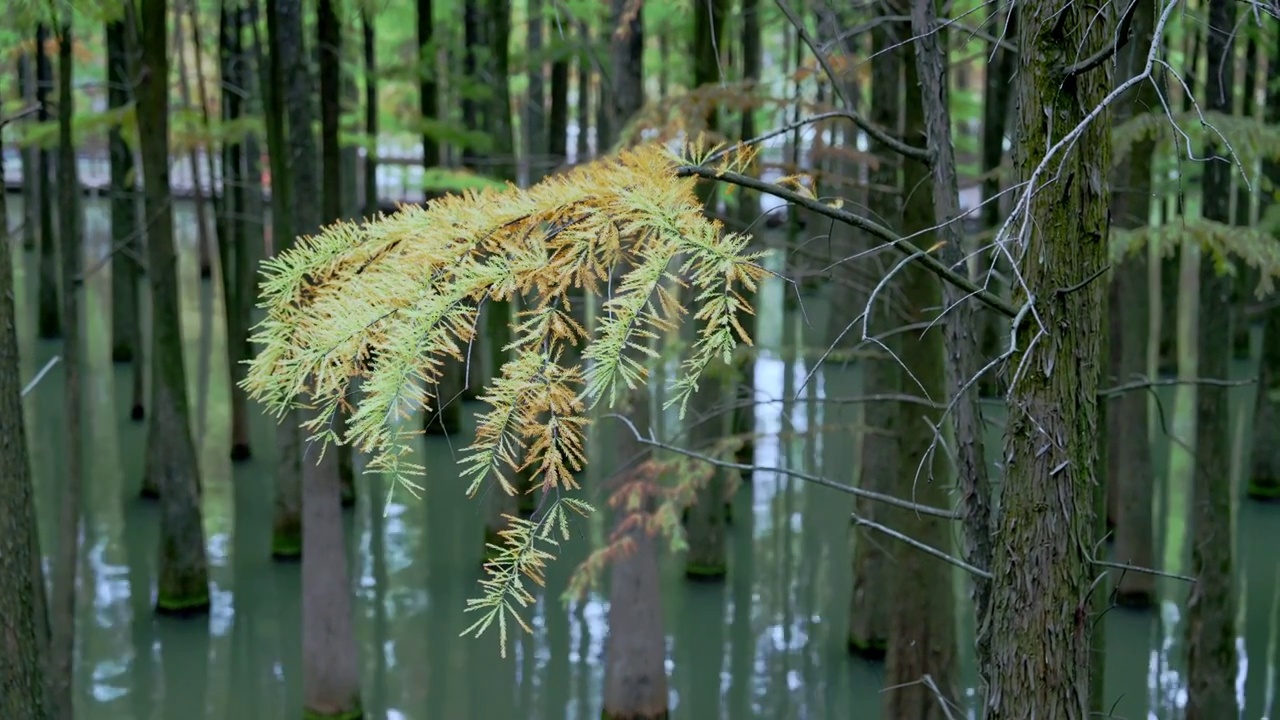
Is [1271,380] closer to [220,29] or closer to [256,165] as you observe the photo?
[220,29]

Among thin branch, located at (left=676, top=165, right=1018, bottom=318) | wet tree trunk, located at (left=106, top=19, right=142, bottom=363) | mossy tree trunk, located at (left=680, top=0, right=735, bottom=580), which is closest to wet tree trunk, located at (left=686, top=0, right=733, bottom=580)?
mossy tree trunk, located at (left=680, top=0, right=735, bottom=580)

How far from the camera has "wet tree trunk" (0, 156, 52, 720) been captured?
610 centimetres

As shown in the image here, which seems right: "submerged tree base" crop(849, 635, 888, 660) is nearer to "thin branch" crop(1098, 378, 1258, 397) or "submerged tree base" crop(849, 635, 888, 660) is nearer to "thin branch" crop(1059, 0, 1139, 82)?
"thin branch" crop(1098, 378, 1258, 397)

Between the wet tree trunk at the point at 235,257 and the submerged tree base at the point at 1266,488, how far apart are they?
506 inches

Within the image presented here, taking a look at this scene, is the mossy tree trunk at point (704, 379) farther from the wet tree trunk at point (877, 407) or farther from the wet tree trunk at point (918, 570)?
the wet tree trunk at point (918, 570)

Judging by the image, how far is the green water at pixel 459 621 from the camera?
38.7 ft

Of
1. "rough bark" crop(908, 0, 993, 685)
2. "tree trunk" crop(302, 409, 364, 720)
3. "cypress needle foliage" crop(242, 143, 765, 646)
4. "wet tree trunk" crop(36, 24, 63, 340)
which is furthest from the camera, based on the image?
"wet tree trunk" crop(36, 24, 63, 340)

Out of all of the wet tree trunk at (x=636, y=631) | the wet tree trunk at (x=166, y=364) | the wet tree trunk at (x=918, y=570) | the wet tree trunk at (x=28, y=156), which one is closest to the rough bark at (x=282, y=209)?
the wet tree trunk at (x=166, y=364)

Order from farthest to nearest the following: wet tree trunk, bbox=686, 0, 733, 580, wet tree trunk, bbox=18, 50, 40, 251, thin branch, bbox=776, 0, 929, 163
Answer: wet tree trunk, bbox=18, 50, 40, 251, wet tree trunk, bbox=686, 0, 733, 580, thin branch, bbox=776, 0, 929, 163

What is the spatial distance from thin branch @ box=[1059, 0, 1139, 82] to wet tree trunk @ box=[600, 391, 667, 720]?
23.1ft

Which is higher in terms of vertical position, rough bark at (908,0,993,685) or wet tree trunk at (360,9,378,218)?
wet tree trunk at (360,9,378,218)

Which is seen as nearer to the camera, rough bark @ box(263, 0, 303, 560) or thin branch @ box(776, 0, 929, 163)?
thin branch @ box(776, 0, 929, 163)

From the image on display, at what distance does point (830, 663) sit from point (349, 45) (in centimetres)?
1667

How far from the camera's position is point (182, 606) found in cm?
1299
